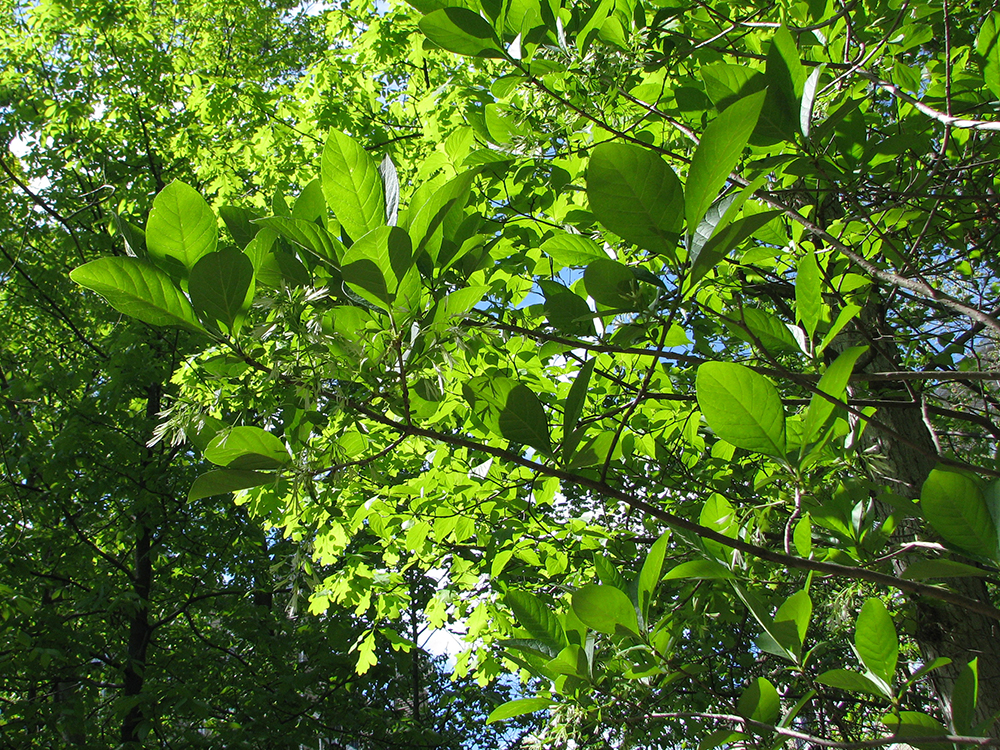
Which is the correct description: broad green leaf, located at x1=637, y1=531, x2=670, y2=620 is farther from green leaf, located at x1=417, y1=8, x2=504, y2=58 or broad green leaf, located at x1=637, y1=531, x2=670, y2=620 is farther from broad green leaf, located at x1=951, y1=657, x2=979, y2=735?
green leaf, located at x1=417, y1=8, x2=504, y2=58

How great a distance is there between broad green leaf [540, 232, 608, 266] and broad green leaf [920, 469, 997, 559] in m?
0.60

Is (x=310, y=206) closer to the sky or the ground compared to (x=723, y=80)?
closer to the ground

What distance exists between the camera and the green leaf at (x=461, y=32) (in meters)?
1.01

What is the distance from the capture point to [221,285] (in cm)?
72

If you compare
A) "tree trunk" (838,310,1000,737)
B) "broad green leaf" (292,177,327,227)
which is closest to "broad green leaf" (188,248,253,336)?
"broad green leaf" (292,177,327,227)

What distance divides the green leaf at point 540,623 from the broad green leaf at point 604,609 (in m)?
0.19

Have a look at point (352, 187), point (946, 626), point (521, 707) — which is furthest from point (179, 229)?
point (946, 626)

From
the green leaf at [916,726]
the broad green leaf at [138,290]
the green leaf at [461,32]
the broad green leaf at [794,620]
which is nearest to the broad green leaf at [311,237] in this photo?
the broad green leaf at [138,290]

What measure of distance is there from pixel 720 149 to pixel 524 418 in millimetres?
382

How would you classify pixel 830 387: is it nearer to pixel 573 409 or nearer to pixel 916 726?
pixel 573 409

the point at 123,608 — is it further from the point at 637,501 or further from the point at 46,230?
the point at 637,501

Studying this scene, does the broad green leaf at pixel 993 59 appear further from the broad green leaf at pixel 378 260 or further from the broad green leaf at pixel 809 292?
the broad green leaf at pixel 378 260

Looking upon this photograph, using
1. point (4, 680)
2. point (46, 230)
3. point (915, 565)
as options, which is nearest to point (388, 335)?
point (915, 565)

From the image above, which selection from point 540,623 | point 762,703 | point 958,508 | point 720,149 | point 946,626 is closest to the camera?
point 720,149
